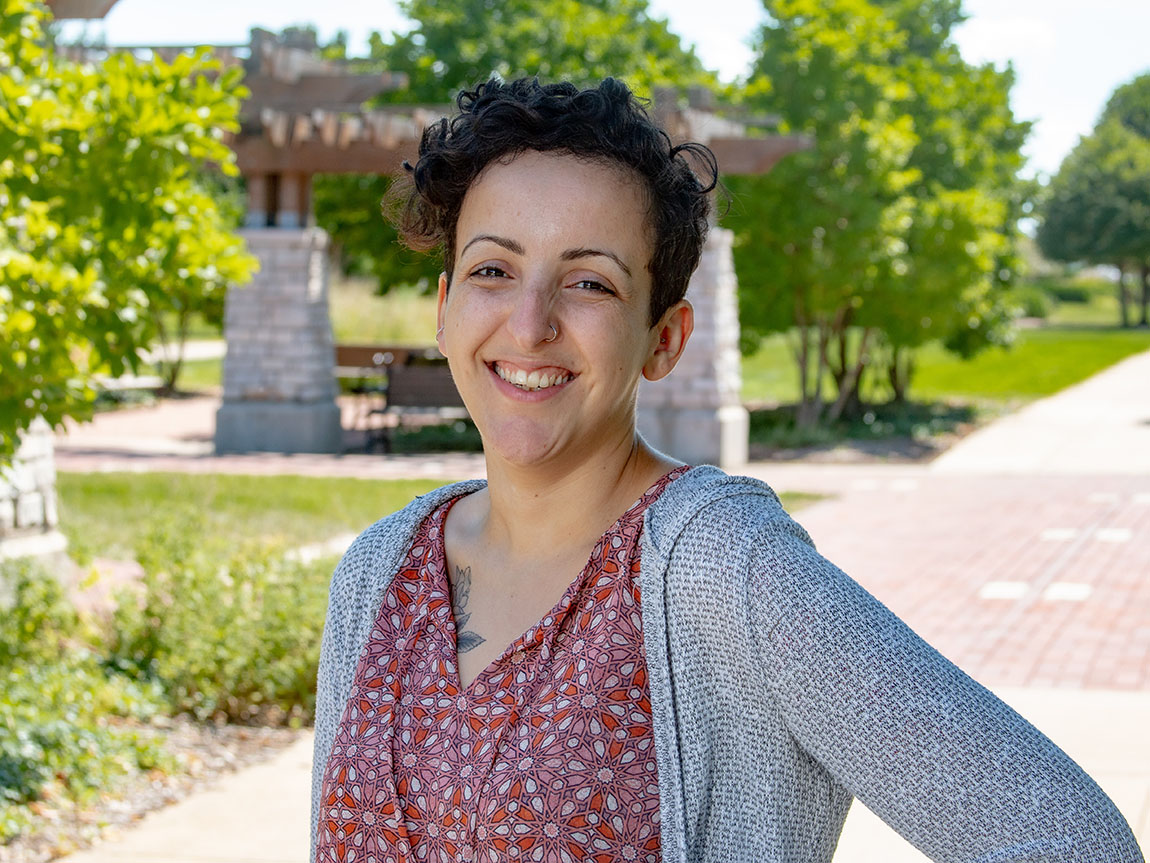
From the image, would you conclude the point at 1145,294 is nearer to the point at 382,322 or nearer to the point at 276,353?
the point at 382,322

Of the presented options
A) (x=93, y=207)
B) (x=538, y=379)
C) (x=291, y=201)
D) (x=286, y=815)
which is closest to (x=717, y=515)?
(x=538, y=379)

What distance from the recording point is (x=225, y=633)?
599cm

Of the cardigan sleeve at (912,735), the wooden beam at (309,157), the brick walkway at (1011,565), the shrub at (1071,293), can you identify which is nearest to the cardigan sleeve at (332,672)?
the cardigan sleeve at (912,735)

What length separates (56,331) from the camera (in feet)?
14.1

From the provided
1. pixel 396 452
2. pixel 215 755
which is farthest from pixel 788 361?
pixel 215 755

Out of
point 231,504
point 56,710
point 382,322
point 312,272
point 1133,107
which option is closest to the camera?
point 56,710

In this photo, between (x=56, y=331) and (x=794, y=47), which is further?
(x=794, y=47)

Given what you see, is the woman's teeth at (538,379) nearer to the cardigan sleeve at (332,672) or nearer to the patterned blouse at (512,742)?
the patterned blouse at (512,742)

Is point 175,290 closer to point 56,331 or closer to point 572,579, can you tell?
point 56,331

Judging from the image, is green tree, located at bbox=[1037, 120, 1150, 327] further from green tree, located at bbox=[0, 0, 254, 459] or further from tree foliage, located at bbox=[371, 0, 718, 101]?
green tree, located at bbox=[0, 0, 254, 459]

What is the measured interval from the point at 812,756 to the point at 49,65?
384cm

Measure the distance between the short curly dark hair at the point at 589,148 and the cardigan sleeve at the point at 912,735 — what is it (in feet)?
1.55

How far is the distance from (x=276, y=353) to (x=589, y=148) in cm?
1537

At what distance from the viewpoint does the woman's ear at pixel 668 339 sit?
67.4 inches
